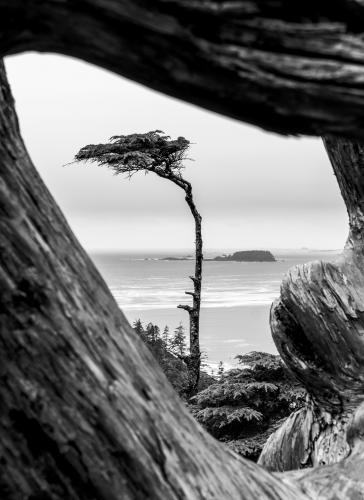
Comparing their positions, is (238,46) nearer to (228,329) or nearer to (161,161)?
(161,161)

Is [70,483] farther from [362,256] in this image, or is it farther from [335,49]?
[362,256]

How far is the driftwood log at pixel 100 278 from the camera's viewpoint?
1308 millimetres

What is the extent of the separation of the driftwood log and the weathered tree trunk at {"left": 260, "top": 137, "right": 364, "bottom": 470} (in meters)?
2.23

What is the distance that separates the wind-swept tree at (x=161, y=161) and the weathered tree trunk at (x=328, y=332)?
8924 mm

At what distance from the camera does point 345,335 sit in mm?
4605

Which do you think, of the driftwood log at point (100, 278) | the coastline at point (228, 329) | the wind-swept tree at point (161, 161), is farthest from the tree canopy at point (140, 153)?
the driftwood log at point (100, 278)

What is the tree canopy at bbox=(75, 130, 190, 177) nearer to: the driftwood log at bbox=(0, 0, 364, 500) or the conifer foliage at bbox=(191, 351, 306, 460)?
the conifer foliage at bbox=(191, 351, 306, 460)

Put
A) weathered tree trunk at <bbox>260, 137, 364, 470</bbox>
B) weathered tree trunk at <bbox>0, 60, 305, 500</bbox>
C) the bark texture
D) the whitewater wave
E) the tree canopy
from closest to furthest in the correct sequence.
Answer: the bark texture < weathered tree trunk at <bbox>0, 60, 305, 500</bbox> < weathered tree trunk at <bbox>260, 137, 364, 470</bbox> < the tree canopy < the whitewater wave

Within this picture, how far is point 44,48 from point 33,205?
0.46m

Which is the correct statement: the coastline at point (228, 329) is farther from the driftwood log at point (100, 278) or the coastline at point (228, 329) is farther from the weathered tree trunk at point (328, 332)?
the driftwood log at point (100, 278)

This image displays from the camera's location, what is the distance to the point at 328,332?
15.2 feet

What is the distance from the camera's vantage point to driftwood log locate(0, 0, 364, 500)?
1308 millimetres

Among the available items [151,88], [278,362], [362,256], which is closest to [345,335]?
[362,256]

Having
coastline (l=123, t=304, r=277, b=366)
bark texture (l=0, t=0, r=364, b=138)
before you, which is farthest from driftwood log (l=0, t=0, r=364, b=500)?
coastline (l=123, t=304, r=277, b=366)
